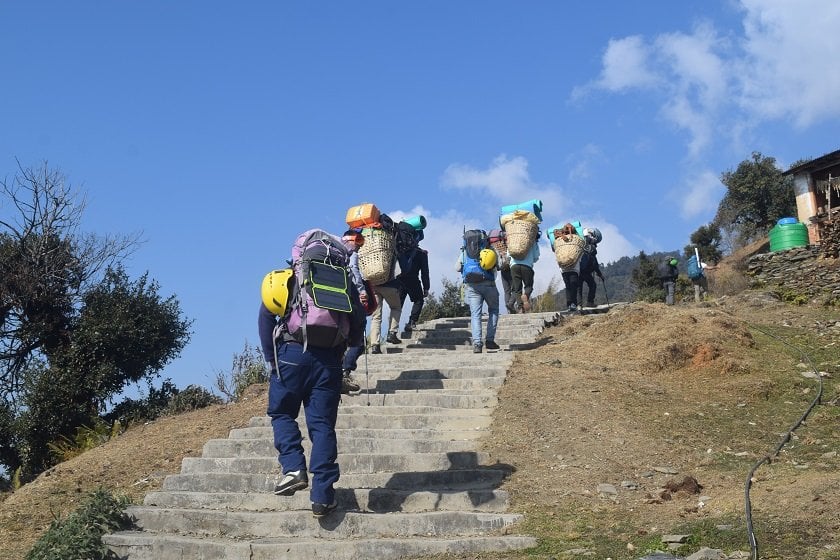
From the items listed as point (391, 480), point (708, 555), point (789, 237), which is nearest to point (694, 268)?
point (789, 237)

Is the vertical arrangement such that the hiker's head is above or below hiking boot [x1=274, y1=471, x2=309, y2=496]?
above

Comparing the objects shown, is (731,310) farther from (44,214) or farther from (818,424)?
(44,214)

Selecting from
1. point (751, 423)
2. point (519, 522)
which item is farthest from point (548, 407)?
point (519, 522)

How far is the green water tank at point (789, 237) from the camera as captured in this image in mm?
20250

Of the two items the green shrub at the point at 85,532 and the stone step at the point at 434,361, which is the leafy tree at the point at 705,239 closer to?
the stone step at the point at 434,361

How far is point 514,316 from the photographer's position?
51.9 ft

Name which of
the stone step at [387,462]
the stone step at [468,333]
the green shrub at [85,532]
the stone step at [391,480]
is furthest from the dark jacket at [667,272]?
the green shrub at [85,532]

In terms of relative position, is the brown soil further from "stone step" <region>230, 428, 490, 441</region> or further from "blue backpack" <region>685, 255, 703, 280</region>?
"blue backpack" <region>685, 255, 703, 280</region>

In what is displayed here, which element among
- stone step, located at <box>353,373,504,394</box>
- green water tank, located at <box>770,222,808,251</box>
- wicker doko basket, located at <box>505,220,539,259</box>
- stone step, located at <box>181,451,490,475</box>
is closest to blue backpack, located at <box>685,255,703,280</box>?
green water tank, located at <box>770,222,808,251</box>

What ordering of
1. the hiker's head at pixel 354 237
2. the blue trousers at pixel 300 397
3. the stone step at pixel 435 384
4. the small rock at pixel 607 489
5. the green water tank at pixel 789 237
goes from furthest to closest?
the green water tank at pixel 789 237, the hiker's head at pixel 354 237, the stone step at pixel 435 384, the small rock at pixel 607 489, the blue trousers at pixel 300 397

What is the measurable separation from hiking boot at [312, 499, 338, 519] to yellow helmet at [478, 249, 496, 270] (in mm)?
6070

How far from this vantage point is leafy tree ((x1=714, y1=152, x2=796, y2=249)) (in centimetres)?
3325

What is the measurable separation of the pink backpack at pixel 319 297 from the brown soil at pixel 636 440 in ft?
7.23

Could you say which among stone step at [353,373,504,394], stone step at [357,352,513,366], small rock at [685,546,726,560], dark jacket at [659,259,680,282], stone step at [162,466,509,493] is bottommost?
small rock at [685,546,726,560]
